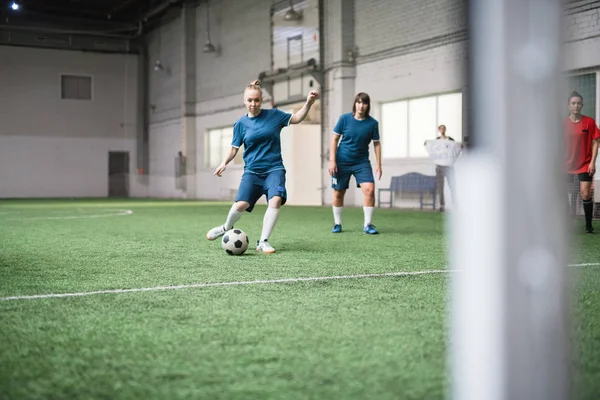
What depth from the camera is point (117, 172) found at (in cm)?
3659

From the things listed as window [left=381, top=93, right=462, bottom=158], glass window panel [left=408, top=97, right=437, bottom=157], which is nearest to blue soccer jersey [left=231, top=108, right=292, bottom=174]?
window [left=381, top=93, right=462, bottom=158]

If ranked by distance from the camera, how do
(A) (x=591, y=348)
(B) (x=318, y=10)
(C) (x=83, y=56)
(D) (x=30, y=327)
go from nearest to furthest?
(A) (x=591, y=348) → (D) (x=30, y=327) → (B) (x=318, y=10) → (C) (x=83, y=56)

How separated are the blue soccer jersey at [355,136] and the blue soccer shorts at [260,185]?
2807mm

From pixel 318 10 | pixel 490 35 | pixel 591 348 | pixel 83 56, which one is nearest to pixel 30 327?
pixel 591 348

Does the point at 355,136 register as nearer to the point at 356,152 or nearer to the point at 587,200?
the point at 356,152

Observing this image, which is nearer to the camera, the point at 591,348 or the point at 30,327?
the point at 591,348

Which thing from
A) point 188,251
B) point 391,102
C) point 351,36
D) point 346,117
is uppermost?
point 351,36

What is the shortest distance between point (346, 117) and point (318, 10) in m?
13.3

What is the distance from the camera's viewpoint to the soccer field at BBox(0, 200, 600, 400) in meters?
2.59

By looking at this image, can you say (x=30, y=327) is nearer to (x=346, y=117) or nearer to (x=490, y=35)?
(x=490, y=35)

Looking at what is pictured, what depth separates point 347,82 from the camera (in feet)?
71.7

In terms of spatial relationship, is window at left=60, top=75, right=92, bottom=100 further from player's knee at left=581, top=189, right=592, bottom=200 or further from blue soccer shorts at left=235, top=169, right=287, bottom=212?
blue soccer shorts at left=235, top=169, right=287, bottom=212

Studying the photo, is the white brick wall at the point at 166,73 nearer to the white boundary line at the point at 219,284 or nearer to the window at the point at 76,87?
the window at the point at 76,87

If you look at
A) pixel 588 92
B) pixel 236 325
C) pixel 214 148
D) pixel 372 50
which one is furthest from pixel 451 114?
pixel 236 325
